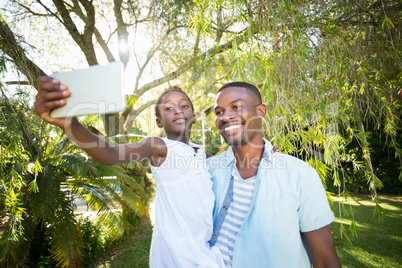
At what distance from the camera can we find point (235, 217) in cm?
179

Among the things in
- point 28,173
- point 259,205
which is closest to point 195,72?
point 28,173

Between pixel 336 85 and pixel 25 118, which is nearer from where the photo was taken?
pixel 336 85

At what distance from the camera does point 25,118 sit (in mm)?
2848

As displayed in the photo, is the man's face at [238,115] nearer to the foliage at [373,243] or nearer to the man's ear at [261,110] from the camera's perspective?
the man's ear at [261,110]

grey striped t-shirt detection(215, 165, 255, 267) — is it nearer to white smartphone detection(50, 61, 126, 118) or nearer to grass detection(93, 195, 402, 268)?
white smartphone detection(50, 61, 126, 118)

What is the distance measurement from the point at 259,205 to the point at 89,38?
690 cm

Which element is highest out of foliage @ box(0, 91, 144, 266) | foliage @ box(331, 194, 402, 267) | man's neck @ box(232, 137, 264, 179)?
man's neck @ box(232, 137, 264, 179)

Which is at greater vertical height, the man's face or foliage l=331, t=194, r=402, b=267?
the man's face

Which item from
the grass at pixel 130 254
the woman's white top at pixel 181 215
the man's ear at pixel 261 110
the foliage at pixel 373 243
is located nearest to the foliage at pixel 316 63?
the man's ear at pixel 261 110

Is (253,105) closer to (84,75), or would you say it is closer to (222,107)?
(222,107)

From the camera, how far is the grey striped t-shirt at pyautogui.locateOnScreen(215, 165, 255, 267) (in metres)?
1.73

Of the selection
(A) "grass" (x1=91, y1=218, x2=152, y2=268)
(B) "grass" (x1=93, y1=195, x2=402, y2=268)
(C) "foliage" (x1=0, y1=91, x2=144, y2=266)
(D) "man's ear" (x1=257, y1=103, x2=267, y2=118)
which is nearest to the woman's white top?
(D) "man's ear" (x1=257, y1=103, x2=267, y2=118)

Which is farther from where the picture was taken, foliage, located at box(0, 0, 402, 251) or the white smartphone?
foliage, located at box(0, 0, 402, 251)

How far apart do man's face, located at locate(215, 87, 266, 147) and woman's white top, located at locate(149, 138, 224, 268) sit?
40 cm
